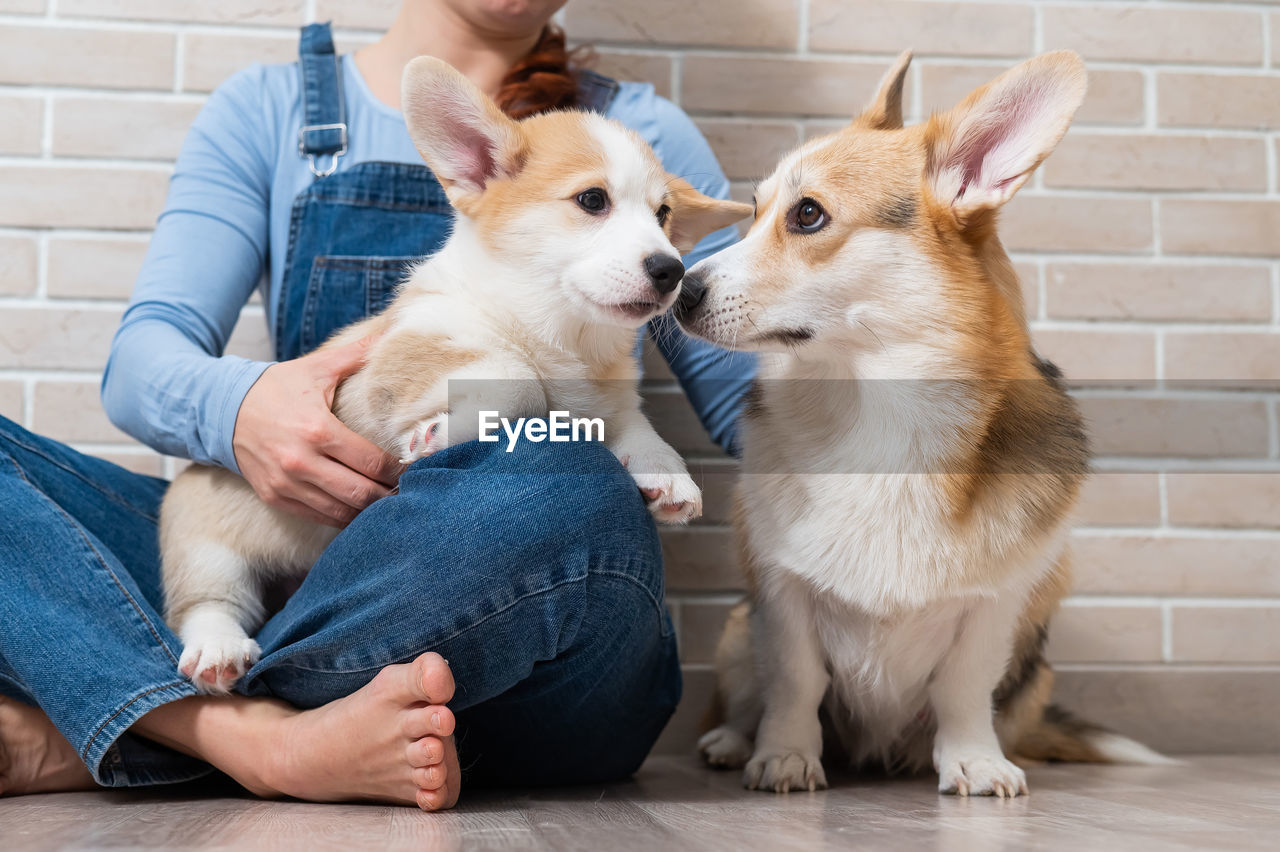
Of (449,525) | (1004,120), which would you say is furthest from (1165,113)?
(449,525)

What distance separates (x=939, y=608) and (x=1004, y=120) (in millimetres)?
621

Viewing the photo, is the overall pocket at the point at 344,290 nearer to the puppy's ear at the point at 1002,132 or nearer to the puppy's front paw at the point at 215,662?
the puppy's front paw at the point at 215,662

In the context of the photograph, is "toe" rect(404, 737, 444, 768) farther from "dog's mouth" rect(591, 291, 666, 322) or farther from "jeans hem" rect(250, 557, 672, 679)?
"dog's mouth" rect(591, 291, 666, 322)

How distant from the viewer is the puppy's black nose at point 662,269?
124 cm

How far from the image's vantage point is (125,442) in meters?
1.99

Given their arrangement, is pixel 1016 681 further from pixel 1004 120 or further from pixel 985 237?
pixel 1004 120

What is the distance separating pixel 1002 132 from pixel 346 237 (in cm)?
102

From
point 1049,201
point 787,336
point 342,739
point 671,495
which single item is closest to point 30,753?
point 342,739

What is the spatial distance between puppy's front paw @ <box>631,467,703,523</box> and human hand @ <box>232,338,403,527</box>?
33 cm

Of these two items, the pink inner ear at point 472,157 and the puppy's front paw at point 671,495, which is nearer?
the puppy's front paw at point 671,495

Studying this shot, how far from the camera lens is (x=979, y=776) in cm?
135

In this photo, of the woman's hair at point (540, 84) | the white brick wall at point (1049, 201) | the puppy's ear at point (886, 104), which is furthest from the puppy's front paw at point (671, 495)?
the woman's hair at point (540, 84)

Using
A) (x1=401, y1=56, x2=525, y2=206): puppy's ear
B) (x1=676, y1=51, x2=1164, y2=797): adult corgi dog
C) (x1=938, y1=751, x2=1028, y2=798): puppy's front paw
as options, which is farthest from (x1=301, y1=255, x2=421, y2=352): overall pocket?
(x1=938, y1=751, x2=1028, y2=798): puppy's front paw

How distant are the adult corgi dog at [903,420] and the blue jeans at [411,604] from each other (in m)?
0.22
